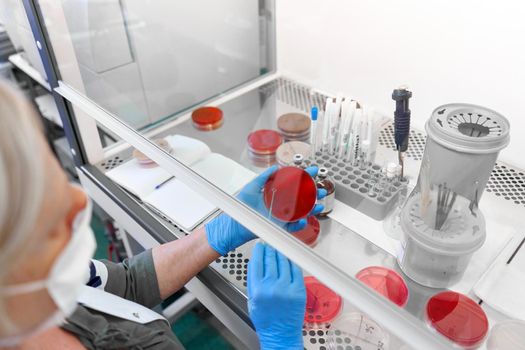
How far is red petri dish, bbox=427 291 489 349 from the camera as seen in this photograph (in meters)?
0.77

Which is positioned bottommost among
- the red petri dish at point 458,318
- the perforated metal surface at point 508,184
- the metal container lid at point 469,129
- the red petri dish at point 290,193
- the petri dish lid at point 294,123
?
the red petri dish at point 458,318

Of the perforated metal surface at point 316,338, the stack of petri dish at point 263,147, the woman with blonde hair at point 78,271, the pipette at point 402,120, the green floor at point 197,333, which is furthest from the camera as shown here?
the green floor at point 197,333

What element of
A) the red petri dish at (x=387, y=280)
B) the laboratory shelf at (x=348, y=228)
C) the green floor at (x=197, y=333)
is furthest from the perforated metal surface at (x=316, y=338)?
the green floor at (x=197, y=333)

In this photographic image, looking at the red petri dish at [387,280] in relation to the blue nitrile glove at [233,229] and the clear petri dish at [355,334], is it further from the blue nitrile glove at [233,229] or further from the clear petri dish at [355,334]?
the blue nitrile glove at [233,229]

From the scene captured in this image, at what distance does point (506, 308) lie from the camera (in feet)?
2.81

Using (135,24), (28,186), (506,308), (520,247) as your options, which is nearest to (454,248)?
(506,308)

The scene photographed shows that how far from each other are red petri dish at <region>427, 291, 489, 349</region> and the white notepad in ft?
1.77

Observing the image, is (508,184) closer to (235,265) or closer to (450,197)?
(450,197)

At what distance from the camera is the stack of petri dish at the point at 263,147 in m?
1.30

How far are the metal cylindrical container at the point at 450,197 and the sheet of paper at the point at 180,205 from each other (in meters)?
0.54

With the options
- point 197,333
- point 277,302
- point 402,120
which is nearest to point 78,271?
point 277,302

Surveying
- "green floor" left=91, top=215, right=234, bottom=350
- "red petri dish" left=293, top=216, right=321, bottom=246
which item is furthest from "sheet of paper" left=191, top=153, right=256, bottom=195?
"green floor" left=91, top=215, right=234, bottom=350

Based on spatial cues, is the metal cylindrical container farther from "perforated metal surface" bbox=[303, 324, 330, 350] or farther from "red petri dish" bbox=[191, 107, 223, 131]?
"red petri dish" bbox=[191, 107, 223, 131]

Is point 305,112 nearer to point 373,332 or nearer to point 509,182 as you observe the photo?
point 509,182
